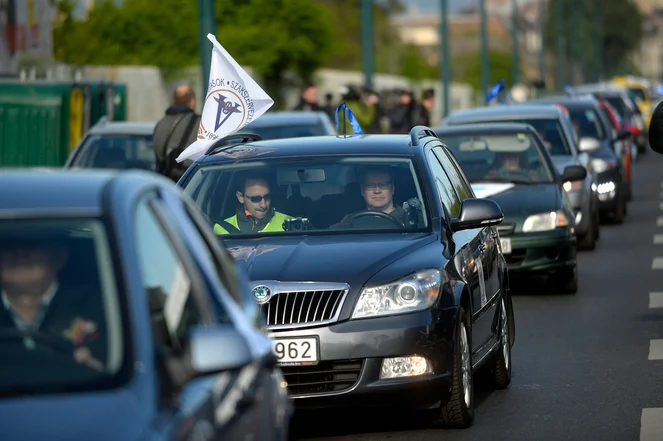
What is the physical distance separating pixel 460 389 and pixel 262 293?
1.01m

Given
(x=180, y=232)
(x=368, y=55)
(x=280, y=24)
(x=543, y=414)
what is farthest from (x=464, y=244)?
(x=280, y=24)

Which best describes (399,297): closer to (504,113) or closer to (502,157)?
(502,157)

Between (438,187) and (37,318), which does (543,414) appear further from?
A: (37,318)

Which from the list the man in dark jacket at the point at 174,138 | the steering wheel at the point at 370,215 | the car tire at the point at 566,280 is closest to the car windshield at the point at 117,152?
the man in dark jacket at the point at 174,138

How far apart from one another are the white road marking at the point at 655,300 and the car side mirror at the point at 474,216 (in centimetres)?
505

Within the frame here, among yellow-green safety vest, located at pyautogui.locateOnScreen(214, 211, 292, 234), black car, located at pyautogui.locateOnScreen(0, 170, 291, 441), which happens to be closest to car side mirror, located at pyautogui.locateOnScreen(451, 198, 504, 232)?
yellow-green safety vest, located at pyautogui.locateOnScreen(214, 211, 292, 234)

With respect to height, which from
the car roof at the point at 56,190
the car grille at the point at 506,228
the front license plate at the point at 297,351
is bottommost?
the car grille at the point at 506,228

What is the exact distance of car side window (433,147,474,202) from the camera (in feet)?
31.1

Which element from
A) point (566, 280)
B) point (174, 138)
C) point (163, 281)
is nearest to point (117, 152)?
point (174, 138)

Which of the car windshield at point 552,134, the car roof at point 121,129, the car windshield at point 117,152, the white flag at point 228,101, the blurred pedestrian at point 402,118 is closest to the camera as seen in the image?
the white flag at point 228,101

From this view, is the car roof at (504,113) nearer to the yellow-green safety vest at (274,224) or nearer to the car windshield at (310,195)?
the car windshield at (310,195)

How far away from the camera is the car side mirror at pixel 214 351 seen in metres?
4.14

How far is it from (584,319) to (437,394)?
507 cm

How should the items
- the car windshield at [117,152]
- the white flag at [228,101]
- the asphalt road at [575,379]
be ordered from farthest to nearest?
the car windshield at [117,152] < the white flag at [228,101] < the asphalt road at [575,379]
